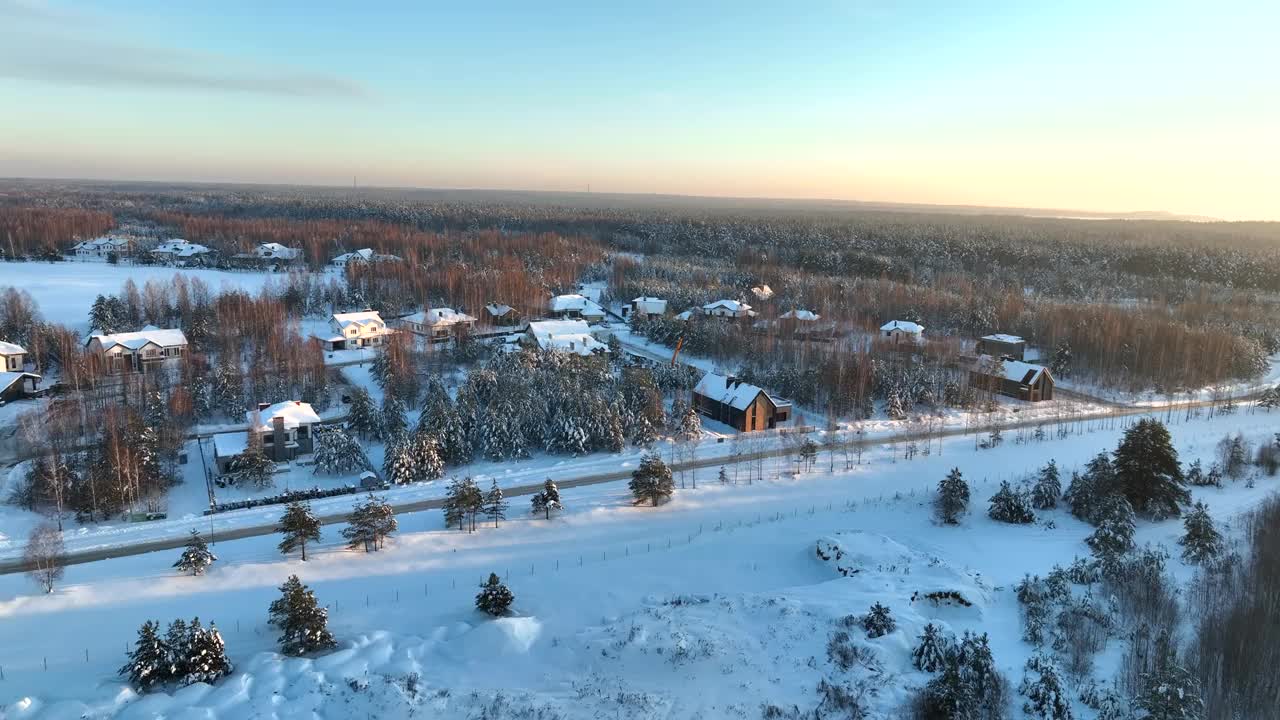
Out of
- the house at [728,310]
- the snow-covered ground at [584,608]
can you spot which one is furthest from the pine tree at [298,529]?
the house at [728,310]

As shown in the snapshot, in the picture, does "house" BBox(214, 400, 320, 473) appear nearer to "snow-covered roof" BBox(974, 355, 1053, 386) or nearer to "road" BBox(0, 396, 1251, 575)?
"road" BBox(0, 396, 1251, 575)

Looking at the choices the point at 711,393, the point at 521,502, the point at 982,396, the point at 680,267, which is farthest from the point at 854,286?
the point at 521,502

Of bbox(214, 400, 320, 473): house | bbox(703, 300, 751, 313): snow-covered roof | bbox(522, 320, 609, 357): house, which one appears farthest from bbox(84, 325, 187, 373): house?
bbox(703, 300, 751, 313): snow-covered roof

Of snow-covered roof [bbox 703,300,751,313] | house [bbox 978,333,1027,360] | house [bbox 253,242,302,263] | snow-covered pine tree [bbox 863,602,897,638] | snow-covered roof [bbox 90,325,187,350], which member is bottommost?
snow-covered pine tree [bbox 863,602,897,638]

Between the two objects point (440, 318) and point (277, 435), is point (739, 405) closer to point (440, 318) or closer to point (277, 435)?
point (277, 435)

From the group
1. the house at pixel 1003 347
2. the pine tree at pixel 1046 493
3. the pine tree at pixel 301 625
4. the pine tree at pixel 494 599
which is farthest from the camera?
the house at pixel 1003 347

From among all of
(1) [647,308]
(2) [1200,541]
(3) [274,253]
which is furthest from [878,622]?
(3) [274,253]

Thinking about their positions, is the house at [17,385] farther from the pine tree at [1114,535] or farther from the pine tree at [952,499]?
the pine tree at [1114,535]
